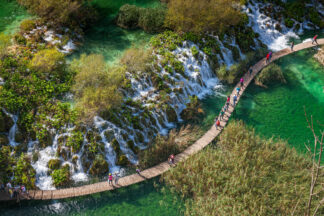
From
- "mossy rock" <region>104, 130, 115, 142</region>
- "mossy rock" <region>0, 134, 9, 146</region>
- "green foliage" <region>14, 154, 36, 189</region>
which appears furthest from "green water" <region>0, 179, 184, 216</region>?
"mossy rock" <region>0, 134, 9, 146</region>

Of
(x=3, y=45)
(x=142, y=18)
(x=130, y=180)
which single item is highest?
(x=142, y=18)

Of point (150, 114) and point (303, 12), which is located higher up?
point (303, 12)

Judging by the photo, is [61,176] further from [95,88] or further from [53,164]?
[95,88]

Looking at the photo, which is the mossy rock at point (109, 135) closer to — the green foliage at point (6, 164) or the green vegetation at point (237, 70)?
the green foliage at point (6, 164)

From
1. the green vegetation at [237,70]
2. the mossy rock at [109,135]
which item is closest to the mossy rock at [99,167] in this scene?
the mossy rock at [109,135]

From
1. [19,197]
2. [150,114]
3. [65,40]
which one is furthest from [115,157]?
[65,40]

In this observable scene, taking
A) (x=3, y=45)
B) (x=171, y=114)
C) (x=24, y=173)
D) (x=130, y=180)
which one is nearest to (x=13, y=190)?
(x=24, y=173)

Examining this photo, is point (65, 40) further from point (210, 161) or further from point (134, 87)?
point (210, 161)
